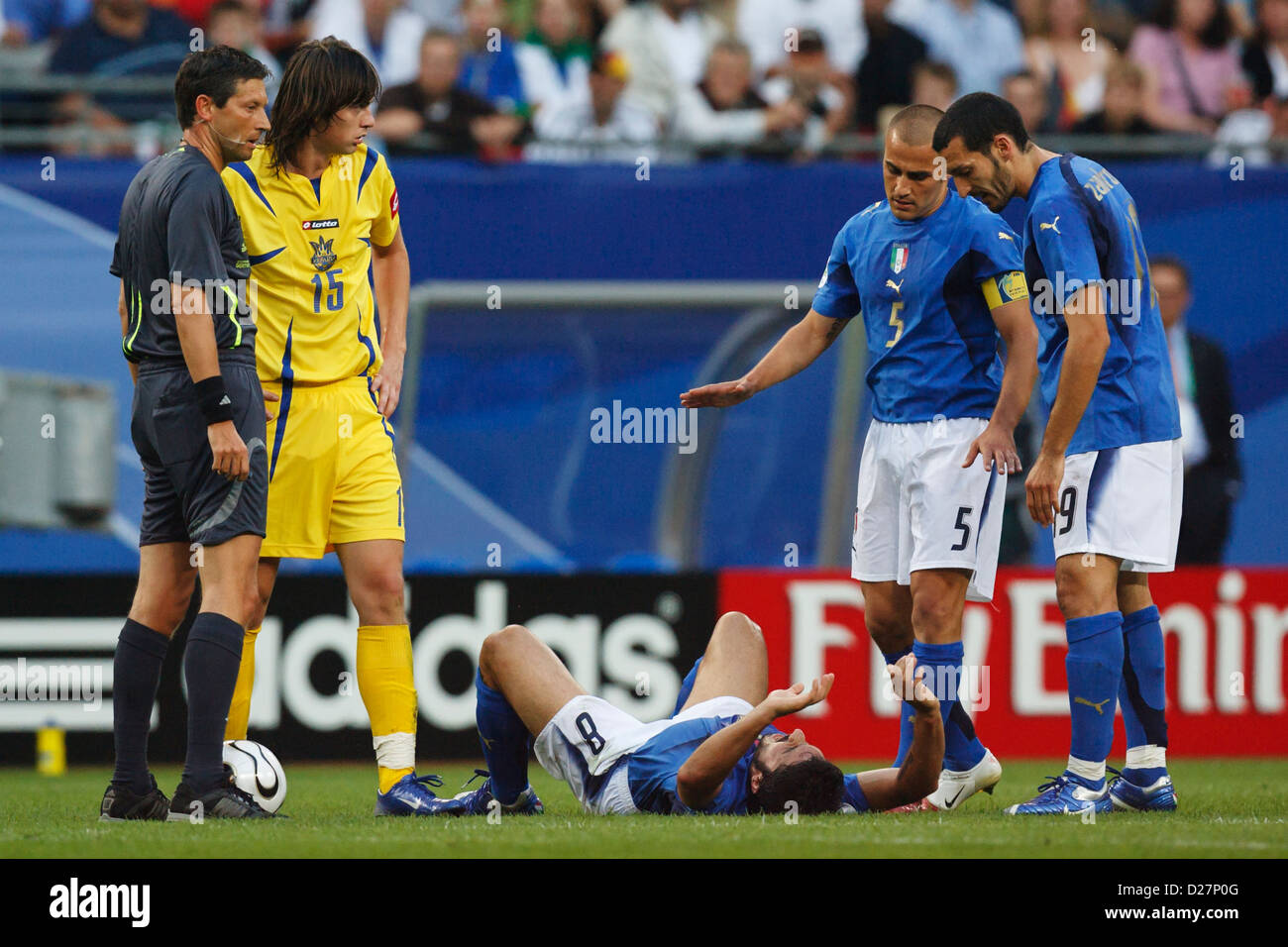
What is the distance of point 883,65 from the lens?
11.9m

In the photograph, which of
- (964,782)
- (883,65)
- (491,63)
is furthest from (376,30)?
(964,782)

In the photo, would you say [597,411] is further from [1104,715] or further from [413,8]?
[1104,715]

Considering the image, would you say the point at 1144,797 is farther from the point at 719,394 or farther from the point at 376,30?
the point at 376,30

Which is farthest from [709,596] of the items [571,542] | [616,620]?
[571,542]

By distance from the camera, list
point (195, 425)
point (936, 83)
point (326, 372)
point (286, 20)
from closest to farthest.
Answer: point (195, 425), point (326, 372), point (936, 83), point (286, 20)

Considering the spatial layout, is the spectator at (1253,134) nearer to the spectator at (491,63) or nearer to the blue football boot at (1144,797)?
the spectator at (491,63)

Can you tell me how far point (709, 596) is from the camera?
29.7 feet

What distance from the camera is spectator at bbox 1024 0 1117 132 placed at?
12.0m

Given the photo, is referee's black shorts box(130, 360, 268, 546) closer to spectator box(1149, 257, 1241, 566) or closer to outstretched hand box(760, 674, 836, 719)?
outstretched hand box(760, 674, 836, 719)

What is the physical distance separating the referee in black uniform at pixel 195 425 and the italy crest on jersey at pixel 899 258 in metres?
2.00

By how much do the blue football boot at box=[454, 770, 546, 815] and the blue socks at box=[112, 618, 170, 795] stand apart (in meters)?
0.97

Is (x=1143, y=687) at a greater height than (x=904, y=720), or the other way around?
(x=1143, y=687)

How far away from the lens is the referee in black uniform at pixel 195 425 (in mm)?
5348

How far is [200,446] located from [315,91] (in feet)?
3.83
